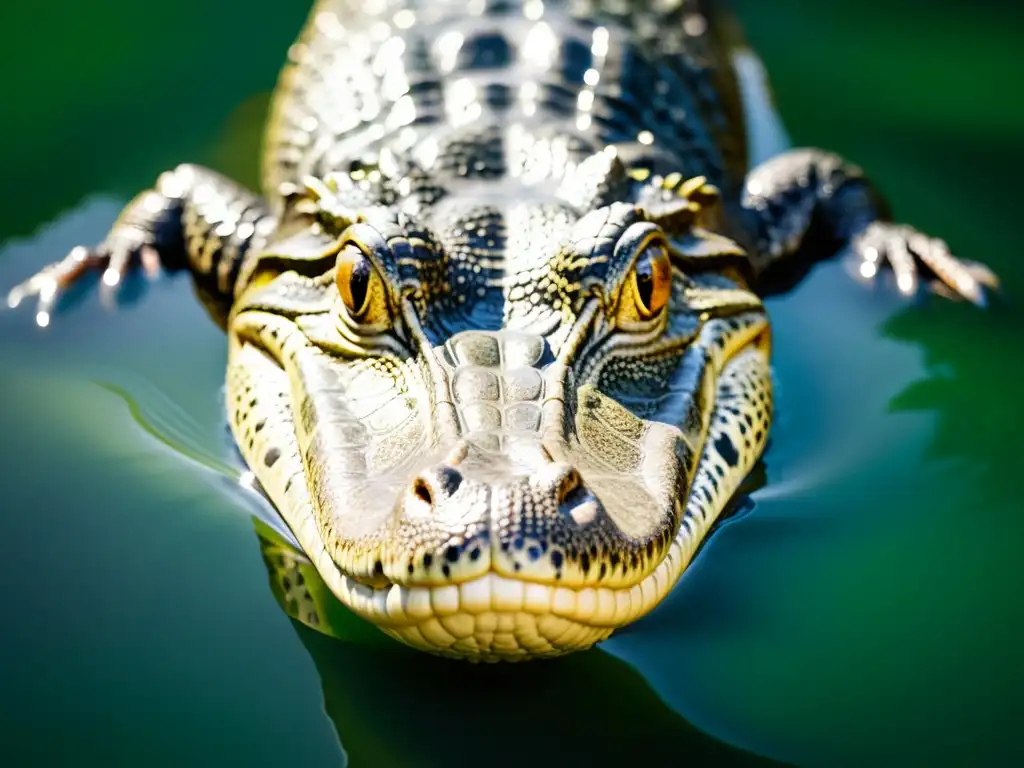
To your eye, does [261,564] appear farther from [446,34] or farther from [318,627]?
[446,34]

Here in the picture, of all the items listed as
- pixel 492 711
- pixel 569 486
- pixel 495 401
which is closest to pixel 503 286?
pixel 495 401

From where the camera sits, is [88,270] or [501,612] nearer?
[501,612]

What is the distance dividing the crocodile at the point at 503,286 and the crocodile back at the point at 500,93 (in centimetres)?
1

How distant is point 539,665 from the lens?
123 inches

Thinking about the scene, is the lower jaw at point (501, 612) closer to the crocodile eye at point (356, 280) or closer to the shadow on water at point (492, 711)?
the shadow on water at point (492, 711)

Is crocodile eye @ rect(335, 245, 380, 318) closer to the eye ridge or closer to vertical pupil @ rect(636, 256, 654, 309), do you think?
the eye ridge

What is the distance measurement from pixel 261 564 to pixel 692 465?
125cm

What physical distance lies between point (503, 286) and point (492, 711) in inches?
46.1

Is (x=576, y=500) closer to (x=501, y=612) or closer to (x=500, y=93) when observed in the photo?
(x=501, y=612)

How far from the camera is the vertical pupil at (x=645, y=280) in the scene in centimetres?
350

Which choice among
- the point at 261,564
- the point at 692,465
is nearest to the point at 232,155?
the point at 261,564

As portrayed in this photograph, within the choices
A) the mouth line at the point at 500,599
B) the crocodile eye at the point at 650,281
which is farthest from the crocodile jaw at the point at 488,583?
the crocodile eye at the point at 650,281

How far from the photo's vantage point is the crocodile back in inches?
173

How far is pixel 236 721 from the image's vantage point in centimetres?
298
